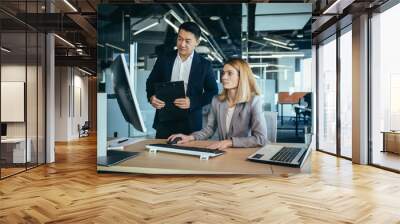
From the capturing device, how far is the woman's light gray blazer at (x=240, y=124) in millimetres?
5645

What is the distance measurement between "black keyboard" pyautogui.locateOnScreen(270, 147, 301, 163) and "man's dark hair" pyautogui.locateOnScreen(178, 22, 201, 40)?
7.50 ft

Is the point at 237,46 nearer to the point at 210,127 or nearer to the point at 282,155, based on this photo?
the point at 210,127

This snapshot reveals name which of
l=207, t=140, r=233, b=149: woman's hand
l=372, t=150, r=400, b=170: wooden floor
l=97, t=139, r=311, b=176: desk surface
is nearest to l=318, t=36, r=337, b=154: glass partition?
l=372, t=150, r=400, b=170: wooden floor

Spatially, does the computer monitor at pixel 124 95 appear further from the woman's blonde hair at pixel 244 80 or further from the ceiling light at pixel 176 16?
the woman's blonde hair at pixel 244 80

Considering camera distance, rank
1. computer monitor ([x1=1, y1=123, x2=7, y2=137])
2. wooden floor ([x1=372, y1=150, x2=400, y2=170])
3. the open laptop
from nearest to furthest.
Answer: the open laptop
computer monitor ([x1=1, y1=123, x2=7, y2=137])
wooden floor ([x1=372, y1=150, x2=400, y2=170])

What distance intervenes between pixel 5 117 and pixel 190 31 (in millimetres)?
3691

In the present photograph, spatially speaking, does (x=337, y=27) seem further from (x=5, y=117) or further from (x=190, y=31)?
(x=5, y=117)

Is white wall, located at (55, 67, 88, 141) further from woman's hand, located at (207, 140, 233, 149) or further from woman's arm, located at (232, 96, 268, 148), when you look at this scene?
woman's arm, located at (232, 96, 268, 148)

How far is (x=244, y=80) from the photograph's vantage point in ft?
19.2

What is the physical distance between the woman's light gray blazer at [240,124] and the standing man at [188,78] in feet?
0.53

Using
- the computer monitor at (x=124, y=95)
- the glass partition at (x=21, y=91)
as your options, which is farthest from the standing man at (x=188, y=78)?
the glass partition at (x=21, y=91)

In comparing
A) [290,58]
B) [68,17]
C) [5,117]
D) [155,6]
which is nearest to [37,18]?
[68,17]

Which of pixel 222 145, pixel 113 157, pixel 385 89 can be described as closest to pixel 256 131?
pixel 222 145

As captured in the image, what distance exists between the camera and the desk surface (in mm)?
5365
